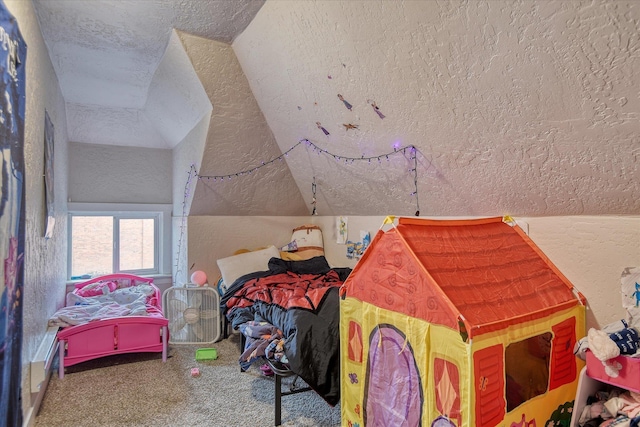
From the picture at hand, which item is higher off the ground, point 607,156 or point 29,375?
point 607,156

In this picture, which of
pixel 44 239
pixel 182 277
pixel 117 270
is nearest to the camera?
pixel 44 239

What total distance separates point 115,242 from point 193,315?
1801 mm

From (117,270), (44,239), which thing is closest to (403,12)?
(44,239)

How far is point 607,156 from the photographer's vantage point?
1.53m

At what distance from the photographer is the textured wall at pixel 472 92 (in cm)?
133

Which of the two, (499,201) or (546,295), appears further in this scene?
(499,201)

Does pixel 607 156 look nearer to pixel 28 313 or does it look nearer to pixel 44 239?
pixel 28 313

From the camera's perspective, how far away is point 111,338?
2834 mm

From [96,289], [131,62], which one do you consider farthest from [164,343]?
[131,62]

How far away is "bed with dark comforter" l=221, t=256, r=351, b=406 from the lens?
1.98m

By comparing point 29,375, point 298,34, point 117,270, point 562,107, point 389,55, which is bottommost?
point 29,375

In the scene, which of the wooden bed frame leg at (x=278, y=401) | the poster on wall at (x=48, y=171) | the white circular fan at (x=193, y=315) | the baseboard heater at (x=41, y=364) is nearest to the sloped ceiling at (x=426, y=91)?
the poster on wall at (x=48, y=171)

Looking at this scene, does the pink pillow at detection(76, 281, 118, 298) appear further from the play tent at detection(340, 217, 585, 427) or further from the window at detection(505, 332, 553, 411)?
the window at detection(505, 332, 553, 411)

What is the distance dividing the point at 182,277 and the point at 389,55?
3.29 metres
